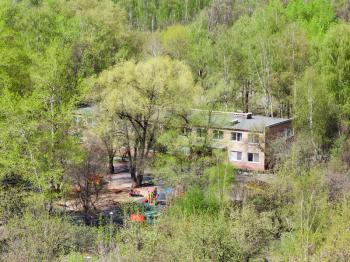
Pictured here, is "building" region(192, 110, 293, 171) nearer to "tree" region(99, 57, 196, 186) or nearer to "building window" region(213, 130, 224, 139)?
"building window" region(213, 130, 224, 139)

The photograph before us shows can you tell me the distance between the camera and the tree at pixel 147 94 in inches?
1384

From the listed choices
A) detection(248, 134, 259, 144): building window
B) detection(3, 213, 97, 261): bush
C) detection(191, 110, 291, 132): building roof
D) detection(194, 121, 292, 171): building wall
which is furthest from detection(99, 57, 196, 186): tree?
detection(3, 213, 97, 261): bush

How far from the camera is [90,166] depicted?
3095cm

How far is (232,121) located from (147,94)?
8842 millimetres

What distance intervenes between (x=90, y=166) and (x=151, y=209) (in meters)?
4.01

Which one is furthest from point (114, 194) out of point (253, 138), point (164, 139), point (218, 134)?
point (253, 138)

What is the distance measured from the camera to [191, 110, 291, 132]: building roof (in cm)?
3581

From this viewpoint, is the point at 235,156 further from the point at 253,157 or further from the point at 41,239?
the point at 41,239

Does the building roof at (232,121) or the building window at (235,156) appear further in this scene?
the building window at (235,156)

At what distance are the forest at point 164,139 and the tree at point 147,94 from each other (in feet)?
0.30

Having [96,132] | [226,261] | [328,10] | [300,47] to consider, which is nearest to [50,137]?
[96,132]

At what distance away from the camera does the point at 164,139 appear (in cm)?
3475

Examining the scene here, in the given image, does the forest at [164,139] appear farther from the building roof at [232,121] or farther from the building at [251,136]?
the building at [251,136]

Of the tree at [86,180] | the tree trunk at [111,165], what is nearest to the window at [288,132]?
the tree trunk at [111,165]
